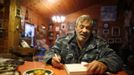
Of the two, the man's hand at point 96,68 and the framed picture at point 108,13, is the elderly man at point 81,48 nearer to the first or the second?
the man's hand at point 96,68

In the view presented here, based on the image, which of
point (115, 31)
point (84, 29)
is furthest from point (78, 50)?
point (115, 31)

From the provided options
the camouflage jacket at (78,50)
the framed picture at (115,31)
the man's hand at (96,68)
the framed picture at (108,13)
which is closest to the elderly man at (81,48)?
the camouflage jacket at (78,50)

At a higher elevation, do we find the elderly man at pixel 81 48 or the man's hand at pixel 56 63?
the elderly man at pixel 81 48

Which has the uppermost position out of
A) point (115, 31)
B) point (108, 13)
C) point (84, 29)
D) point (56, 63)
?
point (108, 13)

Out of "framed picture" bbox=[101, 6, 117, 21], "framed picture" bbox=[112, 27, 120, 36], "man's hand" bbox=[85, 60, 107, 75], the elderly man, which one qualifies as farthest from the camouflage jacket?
"framed picture" bbox=[112, 27, 120, 36]

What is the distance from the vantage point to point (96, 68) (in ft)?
3.55

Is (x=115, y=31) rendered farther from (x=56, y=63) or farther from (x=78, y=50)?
(x=56, y=63)

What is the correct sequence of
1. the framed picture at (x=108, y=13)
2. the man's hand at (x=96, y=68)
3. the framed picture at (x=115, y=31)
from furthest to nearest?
the framed picture at (x=115, y=31), the framed picture at (x=108, y=13), the man's hand at (x=96, y=68)

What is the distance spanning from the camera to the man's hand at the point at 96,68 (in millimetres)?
1054

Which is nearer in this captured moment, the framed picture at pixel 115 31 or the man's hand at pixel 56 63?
the man's hand at pixel 56 63

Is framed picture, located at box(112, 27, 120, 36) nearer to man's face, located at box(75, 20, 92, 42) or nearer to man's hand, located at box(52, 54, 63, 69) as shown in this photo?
man's face, located at box(75, 20, 92, 42)

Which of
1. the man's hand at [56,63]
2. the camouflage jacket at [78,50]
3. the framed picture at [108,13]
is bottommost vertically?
the man's hand at [56,63]

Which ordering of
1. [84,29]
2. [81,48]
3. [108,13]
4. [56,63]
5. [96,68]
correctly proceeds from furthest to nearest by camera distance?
[108,13]
[81,48]
[84,29]
[56,63]
[96,68]

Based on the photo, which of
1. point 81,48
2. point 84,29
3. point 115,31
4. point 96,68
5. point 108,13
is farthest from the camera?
point 115,31
